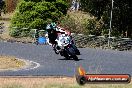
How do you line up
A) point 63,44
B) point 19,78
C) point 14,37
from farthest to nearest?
point 14,37 → point 63,44 → point 19,78

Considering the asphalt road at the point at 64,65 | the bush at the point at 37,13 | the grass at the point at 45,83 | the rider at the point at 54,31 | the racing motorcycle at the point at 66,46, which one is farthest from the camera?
the bush at the point at 37,13

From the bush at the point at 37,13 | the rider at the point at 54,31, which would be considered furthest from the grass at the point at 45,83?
the bush at the point at 37,13

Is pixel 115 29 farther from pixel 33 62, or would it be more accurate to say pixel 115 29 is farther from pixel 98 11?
pixel 33 62

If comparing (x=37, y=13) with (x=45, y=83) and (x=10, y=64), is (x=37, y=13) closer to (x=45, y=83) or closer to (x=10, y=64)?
(x=10, y=64)

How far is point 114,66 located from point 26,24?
21.2m

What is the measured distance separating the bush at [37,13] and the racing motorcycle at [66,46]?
1647cm

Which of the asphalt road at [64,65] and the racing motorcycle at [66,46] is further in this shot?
the racing motorcycle at [66,46]

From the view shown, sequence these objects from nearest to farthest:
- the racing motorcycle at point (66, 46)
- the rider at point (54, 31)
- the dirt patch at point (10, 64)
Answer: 1. the dirt patch at point (10, 64)
2. the racing motorcycle at point (66, 46)
3. the rider at point (54, 31)

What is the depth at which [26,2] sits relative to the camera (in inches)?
1688

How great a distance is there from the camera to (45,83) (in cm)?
1472

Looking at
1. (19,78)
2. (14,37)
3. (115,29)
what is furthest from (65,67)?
(14,37)

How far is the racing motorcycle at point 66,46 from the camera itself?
2367 cm

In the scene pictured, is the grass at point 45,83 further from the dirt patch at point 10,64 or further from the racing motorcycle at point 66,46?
the racing motorcycle at point 66,46

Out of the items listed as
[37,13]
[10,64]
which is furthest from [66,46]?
[37,13]
